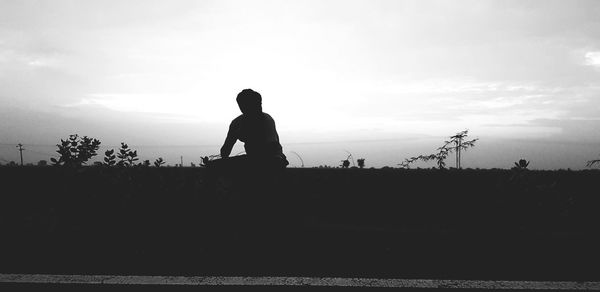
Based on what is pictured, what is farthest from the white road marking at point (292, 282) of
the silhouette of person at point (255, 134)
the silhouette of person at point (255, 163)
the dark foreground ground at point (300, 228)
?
the silhouette of person at point (255, 134)

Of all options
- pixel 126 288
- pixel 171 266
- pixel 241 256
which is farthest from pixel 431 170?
pixel 126 288

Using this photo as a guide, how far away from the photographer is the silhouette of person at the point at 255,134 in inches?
134

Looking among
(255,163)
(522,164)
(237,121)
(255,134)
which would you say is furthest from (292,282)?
(522,164)

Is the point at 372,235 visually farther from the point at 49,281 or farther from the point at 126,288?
the point at 49,281

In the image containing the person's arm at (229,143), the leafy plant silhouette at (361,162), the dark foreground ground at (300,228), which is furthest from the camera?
the leafy plant silhouette at (361,162)

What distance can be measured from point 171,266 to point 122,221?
5.23 feet

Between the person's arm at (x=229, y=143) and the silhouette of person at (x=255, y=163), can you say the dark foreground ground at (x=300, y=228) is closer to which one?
the silhouette of person at (x=255, y=163)

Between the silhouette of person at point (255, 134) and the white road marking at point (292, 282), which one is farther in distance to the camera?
the silhouette of person at point (255, 134)

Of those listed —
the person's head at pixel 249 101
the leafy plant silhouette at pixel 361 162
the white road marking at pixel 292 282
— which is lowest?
the white road marking at pixel 292 282

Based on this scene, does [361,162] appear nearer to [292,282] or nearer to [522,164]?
[522,164]

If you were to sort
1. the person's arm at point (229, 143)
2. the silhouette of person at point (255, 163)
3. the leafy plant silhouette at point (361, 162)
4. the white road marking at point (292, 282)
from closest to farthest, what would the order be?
the white road marking at point (292, 282) → the silhouette of person at point (255, 163) → the person's arm at point (229, 143) → the leafy plant silhouette at point (361, 162)

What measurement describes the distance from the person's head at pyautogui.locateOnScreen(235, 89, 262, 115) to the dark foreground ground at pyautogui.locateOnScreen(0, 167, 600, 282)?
2.36 ft

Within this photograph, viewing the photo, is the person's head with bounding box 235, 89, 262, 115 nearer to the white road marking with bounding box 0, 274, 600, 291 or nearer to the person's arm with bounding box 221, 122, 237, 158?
the person's arm with bounding box 221, 122, 237, 158

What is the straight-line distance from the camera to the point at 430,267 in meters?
2.96
